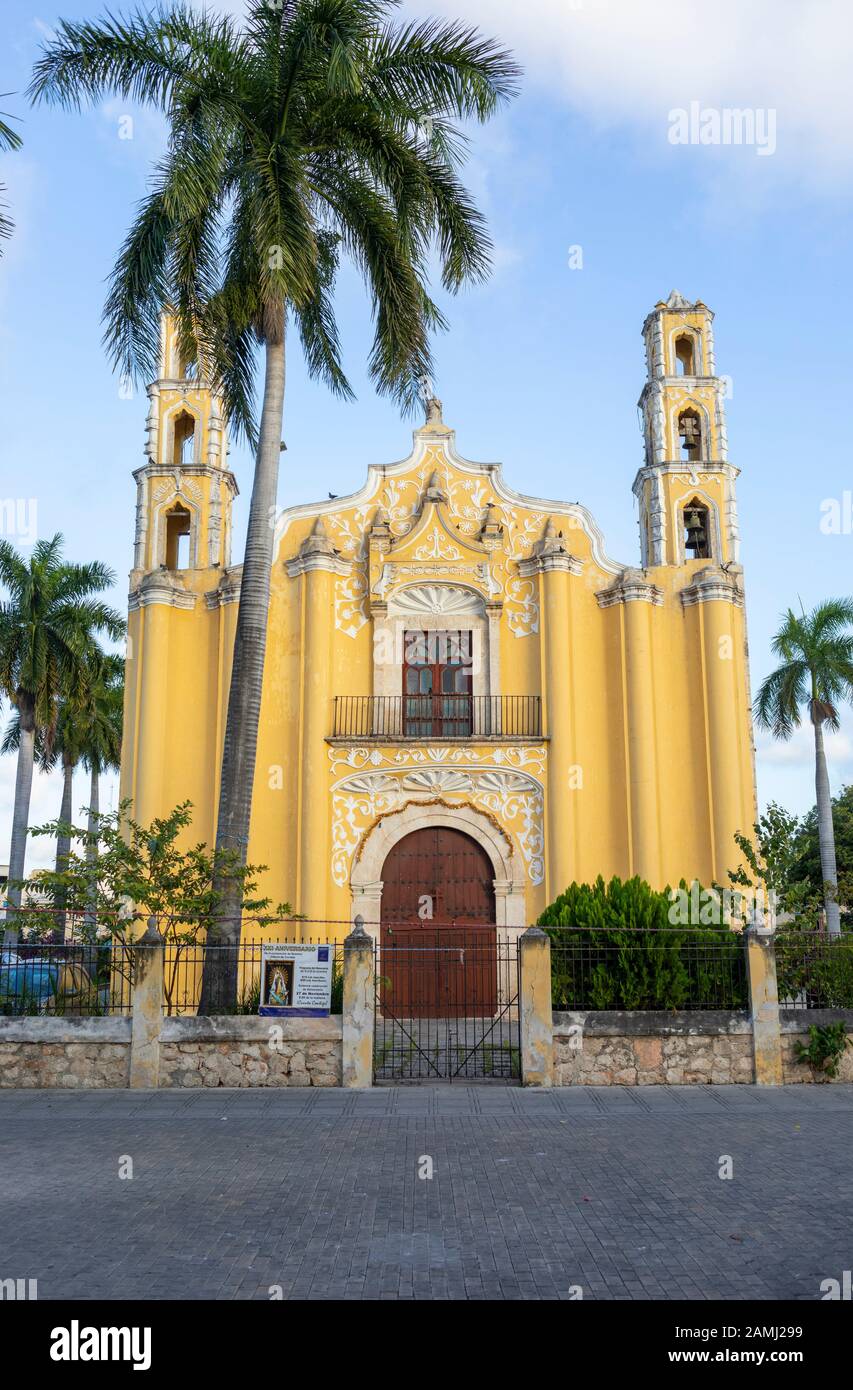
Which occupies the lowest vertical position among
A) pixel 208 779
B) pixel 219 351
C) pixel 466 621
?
pixel 208 779

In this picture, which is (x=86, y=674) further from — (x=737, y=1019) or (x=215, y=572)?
(x=737, y=1019)

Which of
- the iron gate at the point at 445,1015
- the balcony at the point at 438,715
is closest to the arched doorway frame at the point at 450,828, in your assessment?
the iron gate at the point at 445,1015

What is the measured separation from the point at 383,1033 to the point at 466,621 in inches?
354

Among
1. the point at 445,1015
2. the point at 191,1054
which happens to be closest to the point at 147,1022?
the point at 191,1054

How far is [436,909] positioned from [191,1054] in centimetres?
763

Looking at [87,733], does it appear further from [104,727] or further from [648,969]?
[648,969]

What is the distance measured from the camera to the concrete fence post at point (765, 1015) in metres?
13.0

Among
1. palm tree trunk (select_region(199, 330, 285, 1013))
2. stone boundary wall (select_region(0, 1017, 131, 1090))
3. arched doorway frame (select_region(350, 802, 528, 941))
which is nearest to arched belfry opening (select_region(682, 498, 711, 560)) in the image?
arched doorway frame (select_region(350, 802, 528, 941))

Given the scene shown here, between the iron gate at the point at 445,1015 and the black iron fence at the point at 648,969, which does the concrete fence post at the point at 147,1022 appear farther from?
the black iron fence at the point at 648,969

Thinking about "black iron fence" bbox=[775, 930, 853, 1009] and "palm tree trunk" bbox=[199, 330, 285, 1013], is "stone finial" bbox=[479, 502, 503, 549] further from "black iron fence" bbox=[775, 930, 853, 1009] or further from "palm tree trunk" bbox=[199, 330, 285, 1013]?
"black iron fence" bbox=[775, 930, 853, 1009]

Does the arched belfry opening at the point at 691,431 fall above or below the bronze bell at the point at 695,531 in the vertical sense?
above

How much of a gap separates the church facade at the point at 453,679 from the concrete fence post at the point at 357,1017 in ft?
21.5

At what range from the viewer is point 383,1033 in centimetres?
1447
